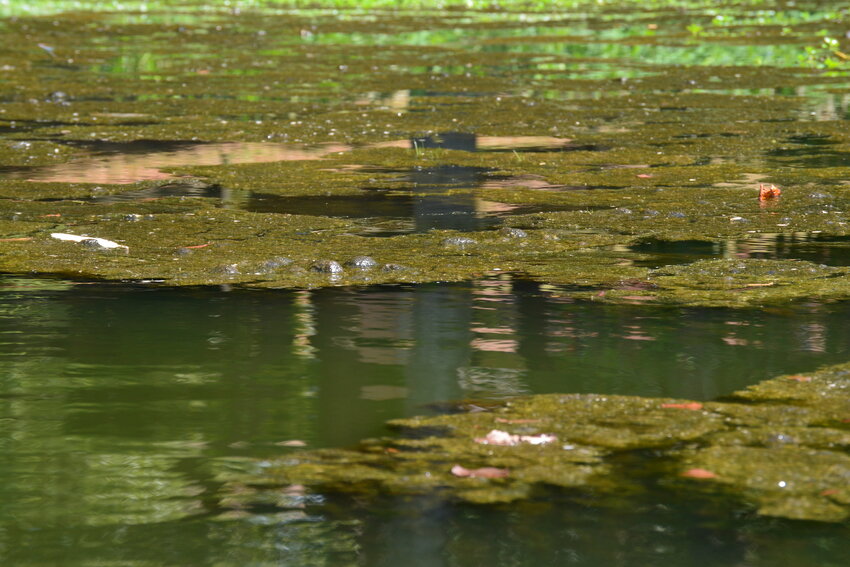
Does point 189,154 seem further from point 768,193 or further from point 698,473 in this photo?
point 698,473

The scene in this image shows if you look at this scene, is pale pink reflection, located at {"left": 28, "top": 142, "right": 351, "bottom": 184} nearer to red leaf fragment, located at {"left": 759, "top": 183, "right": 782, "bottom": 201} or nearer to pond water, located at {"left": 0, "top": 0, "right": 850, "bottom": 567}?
pond water, located at {"left": 0, "top": 0, "right": 850, "bottom": 567}

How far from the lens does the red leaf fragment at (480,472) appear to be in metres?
2.94

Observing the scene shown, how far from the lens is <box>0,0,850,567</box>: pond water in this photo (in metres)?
2.70

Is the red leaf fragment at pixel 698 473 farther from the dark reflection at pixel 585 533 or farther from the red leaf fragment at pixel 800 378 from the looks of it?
the red leaf fragment at pixel 800 378

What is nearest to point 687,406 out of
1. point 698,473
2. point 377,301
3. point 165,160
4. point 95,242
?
point 698,473

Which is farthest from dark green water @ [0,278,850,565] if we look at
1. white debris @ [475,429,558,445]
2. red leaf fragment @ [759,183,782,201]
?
red leaf fragment @ [759,183,782,201]

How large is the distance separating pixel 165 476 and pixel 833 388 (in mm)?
1670

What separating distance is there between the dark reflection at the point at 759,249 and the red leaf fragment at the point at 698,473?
2200 mm

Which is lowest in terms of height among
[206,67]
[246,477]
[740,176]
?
[246,477]

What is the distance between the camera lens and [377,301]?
15.1 ft

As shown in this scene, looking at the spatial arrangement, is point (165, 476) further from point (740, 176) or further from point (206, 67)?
point (206, 67)

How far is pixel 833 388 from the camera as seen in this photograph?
355 cm

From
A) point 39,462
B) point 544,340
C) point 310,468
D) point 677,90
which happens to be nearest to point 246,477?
point 310,468

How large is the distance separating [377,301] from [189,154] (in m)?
4.19
